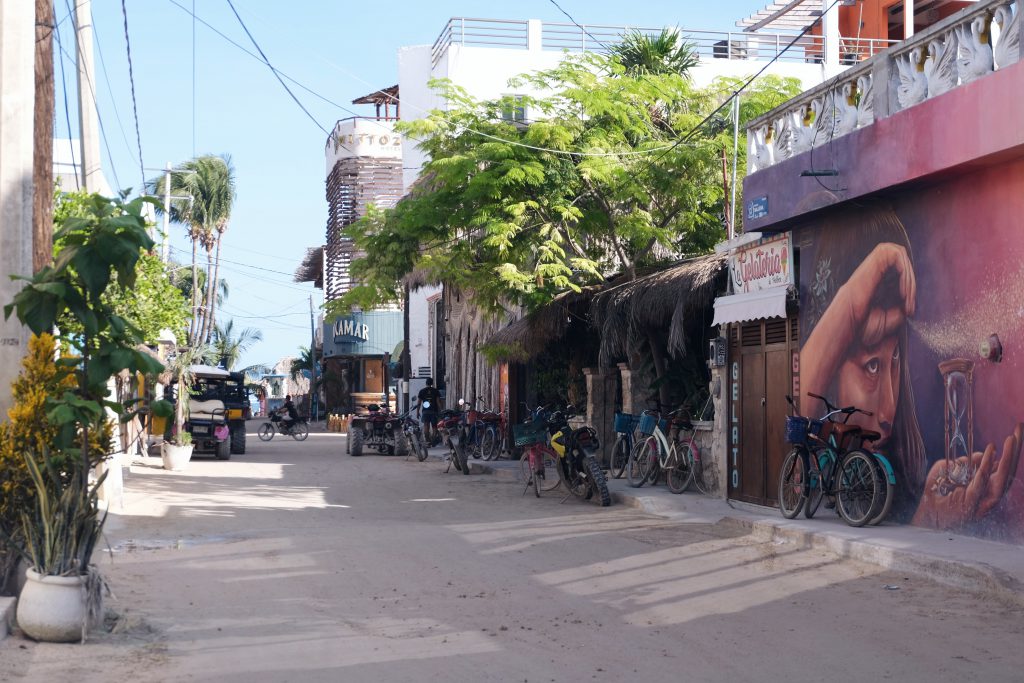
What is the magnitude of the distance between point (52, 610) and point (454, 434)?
21711 mm

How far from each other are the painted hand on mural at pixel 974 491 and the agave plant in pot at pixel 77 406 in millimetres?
7176

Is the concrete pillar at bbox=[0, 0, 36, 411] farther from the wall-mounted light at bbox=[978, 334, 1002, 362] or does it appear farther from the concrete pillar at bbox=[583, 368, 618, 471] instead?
the concrete pillar at bbox=[583, 368, 618, 471]

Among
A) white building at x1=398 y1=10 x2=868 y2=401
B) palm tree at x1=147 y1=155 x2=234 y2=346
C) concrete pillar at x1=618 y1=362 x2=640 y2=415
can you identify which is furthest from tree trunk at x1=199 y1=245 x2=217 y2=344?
concrete pillar at x1=618 y1=362 x2=640 y2=415

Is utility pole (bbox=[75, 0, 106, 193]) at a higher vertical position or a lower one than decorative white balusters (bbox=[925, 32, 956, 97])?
higher

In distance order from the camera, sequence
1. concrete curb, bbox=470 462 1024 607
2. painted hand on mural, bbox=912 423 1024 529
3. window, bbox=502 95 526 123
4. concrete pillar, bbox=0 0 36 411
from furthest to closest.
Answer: window, bbox=502 95 526 123 → painted hand on mural, bbox=912 423 1024 529 → concrete curb, bbox=470 462 1024 607 → concrete pillar, bbox=0 0 36 411

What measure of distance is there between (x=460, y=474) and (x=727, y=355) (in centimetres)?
878

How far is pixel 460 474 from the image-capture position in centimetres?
2303

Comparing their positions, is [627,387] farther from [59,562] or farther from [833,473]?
[59,562]

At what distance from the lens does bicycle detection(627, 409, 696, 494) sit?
16.5 m

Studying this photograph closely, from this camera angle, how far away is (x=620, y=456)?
1881 cm

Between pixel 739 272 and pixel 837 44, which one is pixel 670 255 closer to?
Result: pixel 739 272

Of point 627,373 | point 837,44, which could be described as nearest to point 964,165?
point 627,373

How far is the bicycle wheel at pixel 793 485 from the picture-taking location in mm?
12445

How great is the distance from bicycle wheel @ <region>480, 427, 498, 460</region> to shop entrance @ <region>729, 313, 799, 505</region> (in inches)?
439
